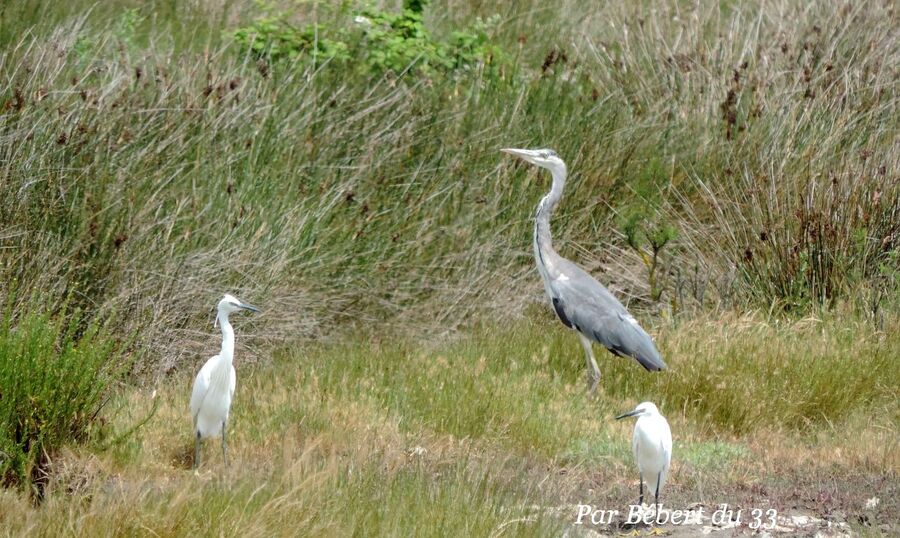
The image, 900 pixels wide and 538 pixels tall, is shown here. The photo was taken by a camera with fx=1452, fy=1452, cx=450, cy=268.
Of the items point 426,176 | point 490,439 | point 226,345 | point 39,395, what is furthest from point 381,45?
point 39,395

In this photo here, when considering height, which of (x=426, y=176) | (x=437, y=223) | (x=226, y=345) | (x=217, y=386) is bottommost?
(x=437, y=223)

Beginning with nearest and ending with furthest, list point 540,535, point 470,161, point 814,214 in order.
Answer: point 540,535 < point 814,214 < point 470,161

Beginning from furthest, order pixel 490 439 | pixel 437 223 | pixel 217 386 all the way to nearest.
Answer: pixel 437 223, pixel 490 439, pixel 217 386

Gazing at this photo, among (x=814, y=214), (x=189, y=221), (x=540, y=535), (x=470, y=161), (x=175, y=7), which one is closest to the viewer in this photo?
(x=540, y=535)

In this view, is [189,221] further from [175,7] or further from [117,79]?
[175,7]

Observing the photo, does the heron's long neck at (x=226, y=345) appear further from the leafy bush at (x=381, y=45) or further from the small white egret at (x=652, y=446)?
the leafy bush at (x=381, y=45)

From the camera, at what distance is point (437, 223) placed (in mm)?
9234

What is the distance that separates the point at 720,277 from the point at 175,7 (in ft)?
21.4

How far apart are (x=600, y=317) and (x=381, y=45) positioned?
3.75m

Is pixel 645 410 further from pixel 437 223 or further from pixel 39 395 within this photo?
pixel 437 223

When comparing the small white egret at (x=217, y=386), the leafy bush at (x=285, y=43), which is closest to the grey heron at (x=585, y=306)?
the small white egret at (x=217, y=386)

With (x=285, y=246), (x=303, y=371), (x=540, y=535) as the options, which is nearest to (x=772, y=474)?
(x=540, y=535)

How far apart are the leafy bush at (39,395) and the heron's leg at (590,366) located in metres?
2.69

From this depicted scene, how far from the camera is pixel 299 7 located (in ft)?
44.2
